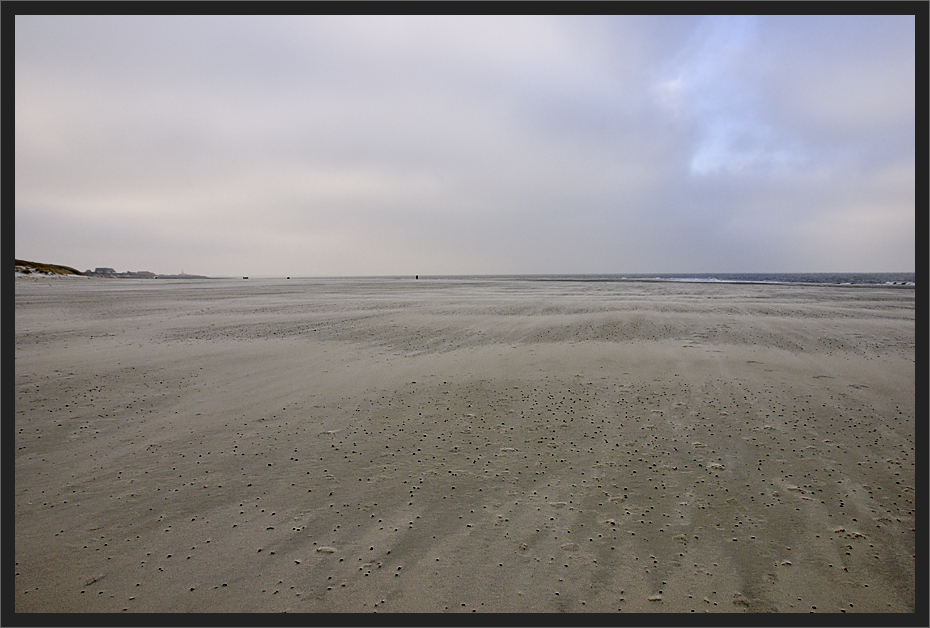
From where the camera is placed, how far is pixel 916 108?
9.84 ft

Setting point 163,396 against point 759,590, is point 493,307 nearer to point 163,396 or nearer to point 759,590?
point 163,396

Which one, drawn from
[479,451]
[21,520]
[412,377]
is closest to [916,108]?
[479,451]

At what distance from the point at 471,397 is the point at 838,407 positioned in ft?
20.2

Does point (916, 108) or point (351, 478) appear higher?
point (916, 108)

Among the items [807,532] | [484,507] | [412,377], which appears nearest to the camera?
[807,532]

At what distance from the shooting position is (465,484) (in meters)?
4.70

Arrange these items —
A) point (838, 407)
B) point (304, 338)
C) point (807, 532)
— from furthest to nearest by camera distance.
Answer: point (304, 338) → point (838, 407) → point (807, 532)

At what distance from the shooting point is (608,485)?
4.65 m

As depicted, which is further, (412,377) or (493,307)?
(493,307)

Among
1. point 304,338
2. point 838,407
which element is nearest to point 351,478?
point 838,407

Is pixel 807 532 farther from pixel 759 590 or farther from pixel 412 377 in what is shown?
pixel 412 377

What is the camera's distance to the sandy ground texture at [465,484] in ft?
10.6

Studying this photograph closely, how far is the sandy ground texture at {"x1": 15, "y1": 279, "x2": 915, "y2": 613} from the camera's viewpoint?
3.24 metres

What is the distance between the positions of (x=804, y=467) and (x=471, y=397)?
472 cm
